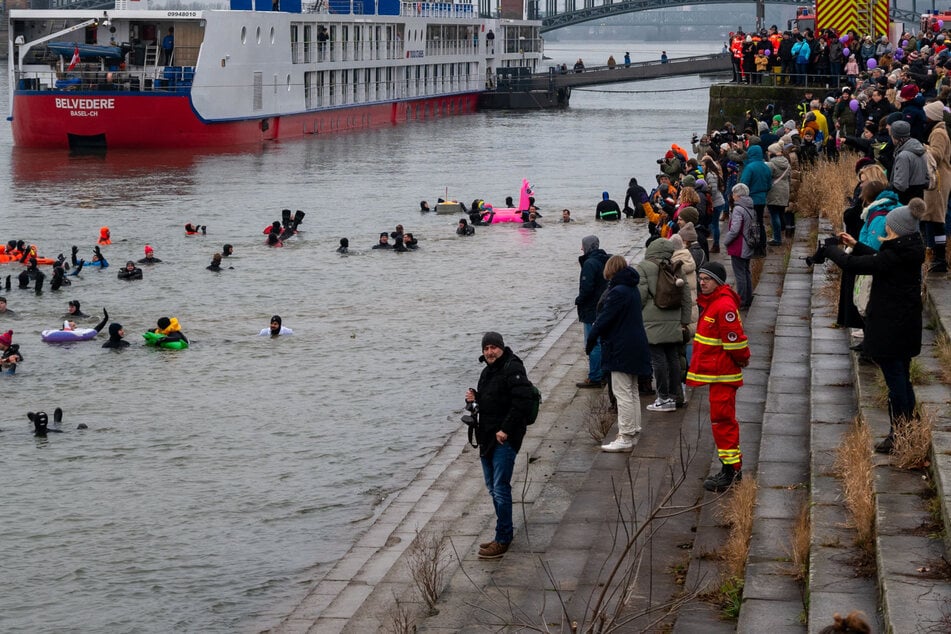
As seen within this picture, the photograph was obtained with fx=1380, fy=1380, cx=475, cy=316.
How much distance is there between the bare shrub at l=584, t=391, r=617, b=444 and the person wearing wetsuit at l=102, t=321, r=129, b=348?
844 centimetres

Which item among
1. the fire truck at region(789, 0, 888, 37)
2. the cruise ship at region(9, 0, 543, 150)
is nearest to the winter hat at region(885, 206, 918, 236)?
the fire truck at region(789, 0, 888, 37)

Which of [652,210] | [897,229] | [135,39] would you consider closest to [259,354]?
[652,210]

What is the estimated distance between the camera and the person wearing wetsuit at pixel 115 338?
19.5 metres

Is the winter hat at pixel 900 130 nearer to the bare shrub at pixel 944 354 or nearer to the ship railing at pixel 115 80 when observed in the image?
the bare shrub at pixel 944 354

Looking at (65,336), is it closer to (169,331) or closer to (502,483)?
(169,331)

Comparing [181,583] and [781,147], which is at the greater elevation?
[781,147]

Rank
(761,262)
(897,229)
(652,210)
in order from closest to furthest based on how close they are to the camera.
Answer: (897,229), (761,262), (652,210)

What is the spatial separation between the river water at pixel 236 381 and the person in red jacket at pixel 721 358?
3.34 m

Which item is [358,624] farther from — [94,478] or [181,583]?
[94,478]

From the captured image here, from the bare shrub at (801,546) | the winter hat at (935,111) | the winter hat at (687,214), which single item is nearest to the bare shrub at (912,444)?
the bare shrub at (801,546)

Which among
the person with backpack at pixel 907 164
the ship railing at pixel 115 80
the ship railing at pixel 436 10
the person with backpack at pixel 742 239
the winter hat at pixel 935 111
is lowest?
the person with backpack at pixel 742 239

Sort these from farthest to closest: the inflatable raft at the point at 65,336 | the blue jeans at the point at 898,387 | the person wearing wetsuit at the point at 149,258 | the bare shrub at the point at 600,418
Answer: the person wearing wetsuit at the point at 149,258 → the inflatable raft at the point at 65,336 → the bare shrub at the point at 600,418 → the blue jeans at the point at 898,387

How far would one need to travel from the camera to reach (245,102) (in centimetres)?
5541

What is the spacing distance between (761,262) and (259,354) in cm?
706
